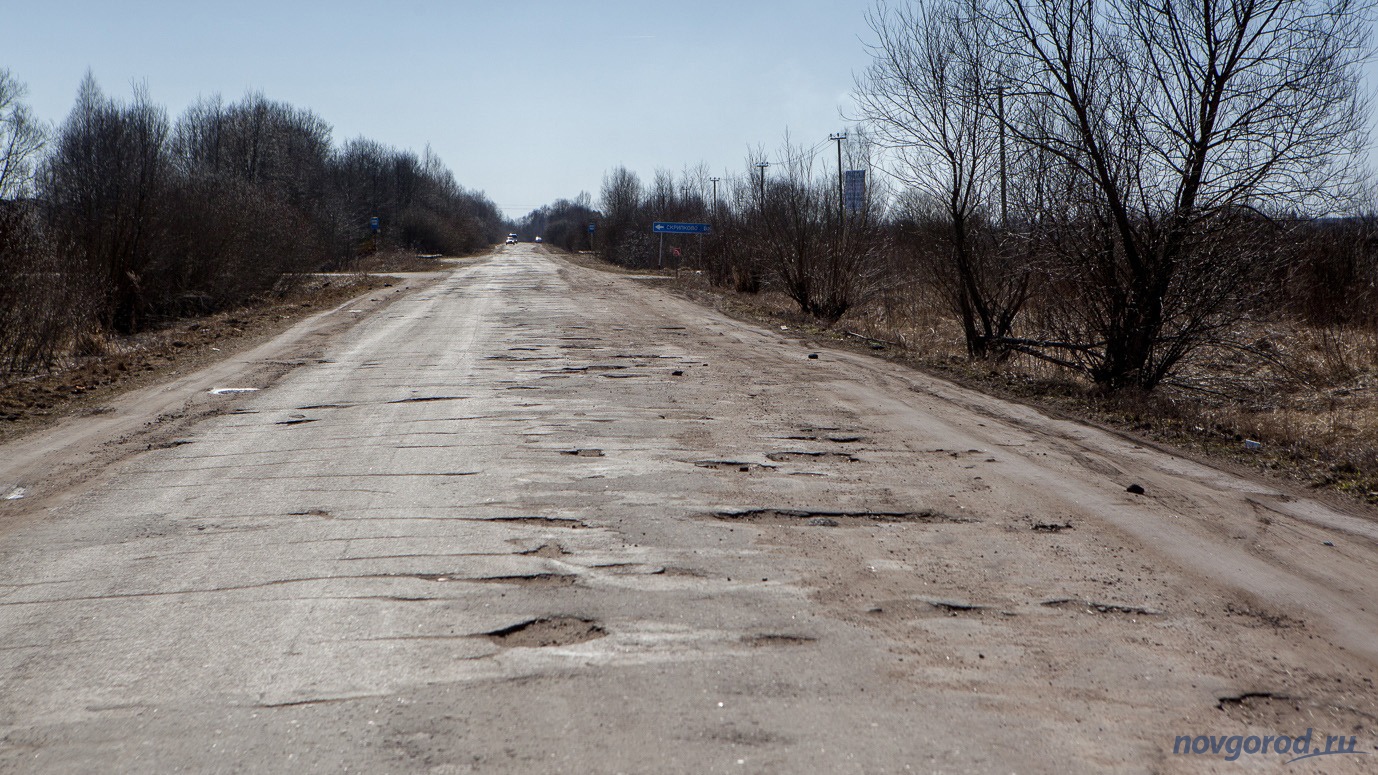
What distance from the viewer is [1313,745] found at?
2.96m

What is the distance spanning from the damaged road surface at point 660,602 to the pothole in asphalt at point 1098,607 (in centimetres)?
2

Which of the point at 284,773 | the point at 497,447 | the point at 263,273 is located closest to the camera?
the point at 284,773

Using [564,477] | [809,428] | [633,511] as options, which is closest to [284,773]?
[633,511]

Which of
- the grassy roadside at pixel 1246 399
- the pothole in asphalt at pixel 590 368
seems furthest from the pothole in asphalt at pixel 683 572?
the pothole in asphalt at pixel 590 368

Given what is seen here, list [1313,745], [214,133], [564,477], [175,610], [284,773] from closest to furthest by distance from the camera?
[284,773] < [1313,745] < [175,610] < [564,477] < [214,133]

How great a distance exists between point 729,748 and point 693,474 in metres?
3.44

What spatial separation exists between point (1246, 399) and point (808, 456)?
6.28m

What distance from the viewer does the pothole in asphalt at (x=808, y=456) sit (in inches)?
268

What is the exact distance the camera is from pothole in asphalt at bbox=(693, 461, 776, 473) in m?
6.45

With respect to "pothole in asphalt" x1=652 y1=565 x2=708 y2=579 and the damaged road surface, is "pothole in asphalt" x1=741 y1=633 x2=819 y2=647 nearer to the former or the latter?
the damaged road surface

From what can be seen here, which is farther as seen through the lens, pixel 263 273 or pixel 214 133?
pixel 214 133

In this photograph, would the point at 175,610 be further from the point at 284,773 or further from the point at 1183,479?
the point at 1183,479

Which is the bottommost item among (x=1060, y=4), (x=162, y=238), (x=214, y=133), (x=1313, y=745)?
(x=1313, y=745)

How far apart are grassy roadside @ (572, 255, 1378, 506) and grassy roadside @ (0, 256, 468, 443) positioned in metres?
9.26
